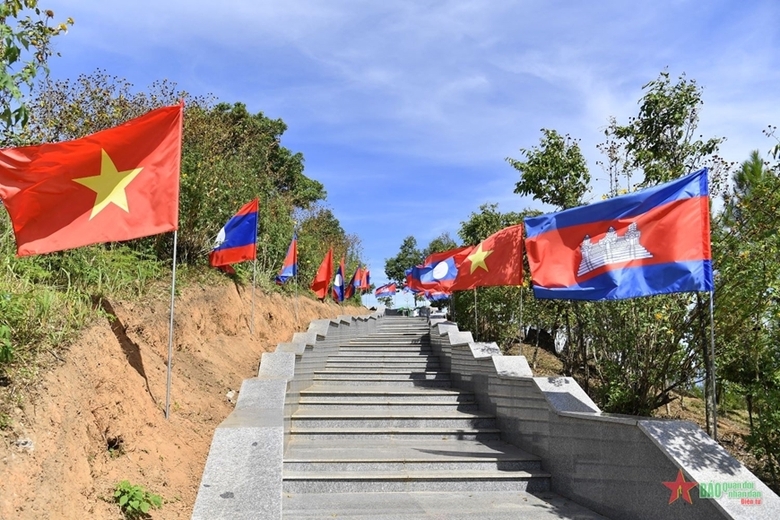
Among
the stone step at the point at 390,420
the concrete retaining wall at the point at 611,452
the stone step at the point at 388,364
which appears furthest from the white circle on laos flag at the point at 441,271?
the stone step at the point at 390,420

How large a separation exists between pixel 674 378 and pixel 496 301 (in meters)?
6.60

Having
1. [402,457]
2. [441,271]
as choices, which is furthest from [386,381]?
[441,271]

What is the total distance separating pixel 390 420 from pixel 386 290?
47.7 metres

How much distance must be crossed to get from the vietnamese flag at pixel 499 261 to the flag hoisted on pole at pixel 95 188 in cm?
550

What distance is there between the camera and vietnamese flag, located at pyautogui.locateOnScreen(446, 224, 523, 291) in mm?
8719

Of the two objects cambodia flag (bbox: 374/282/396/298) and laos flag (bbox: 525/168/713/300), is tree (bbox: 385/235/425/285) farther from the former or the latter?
laos flag (bbox: 525/168/713/300)

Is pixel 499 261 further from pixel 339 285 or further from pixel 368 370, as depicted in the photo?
pixel 339 285

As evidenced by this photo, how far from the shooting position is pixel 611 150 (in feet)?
24.4

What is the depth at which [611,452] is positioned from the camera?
4.63 meters

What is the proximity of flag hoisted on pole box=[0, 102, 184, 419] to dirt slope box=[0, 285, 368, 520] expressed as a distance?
1.25 feet

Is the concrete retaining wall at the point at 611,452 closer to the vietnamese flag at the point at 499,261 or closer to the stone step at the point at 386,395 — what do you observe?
the stone step at the point at 386,395

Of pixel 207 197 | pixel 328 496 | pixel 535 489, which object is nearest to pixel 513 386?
pixel 535 489

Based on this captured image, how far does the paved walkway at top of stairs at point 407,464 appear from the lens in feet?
16.1

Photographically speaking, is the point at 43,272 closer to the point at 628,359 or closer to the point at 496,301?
the point at 628,359
